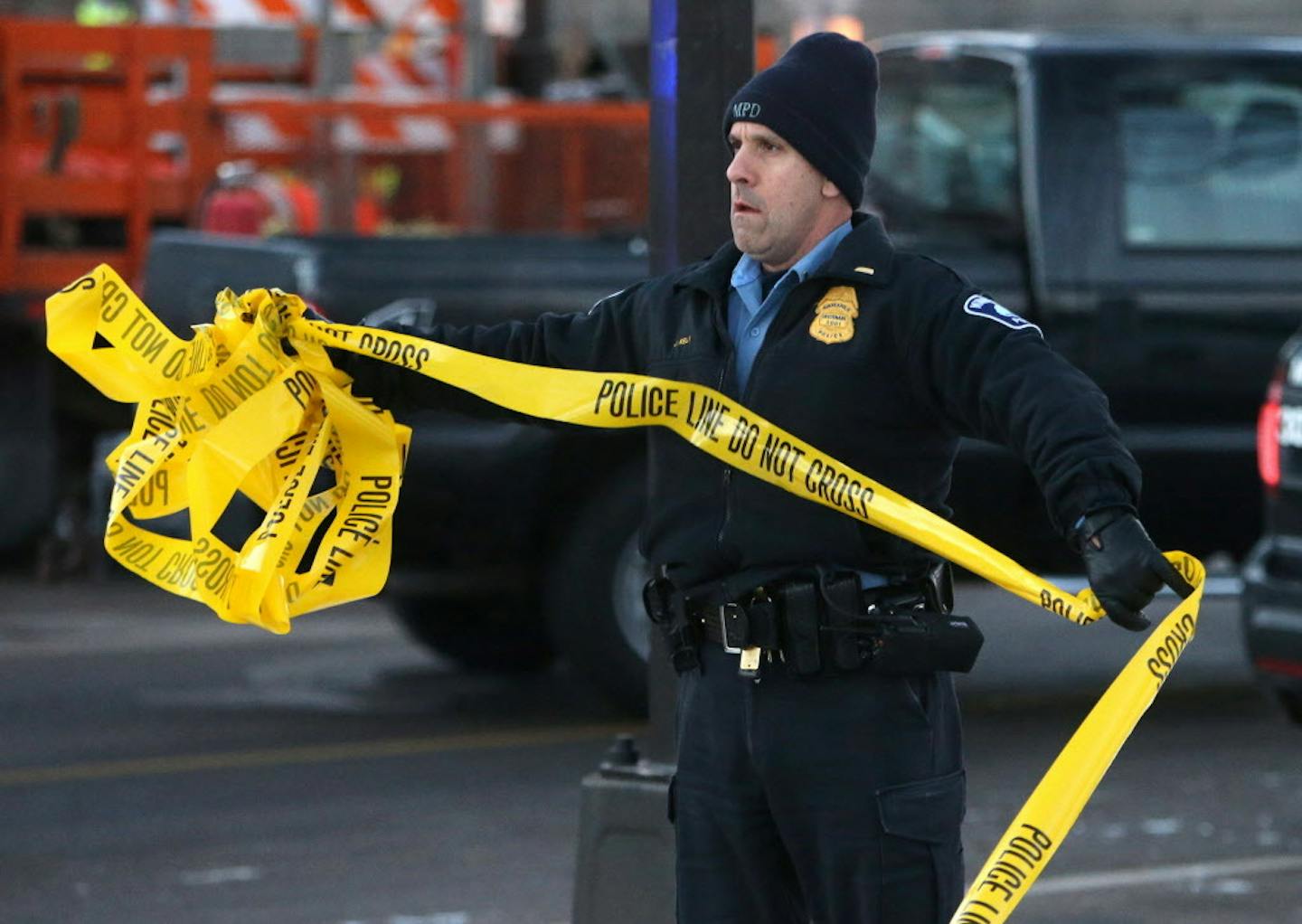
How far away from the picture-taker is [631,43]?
13.3m

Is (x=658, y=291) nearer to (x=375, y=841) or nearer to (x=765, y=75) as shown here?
(x=765, y=75)

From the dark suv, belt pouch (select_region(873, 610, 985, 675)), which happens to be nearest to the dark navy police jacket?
belt pouch (select_region(873, 610, 985, 675))

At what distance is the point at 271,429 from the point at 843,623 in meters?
1.09

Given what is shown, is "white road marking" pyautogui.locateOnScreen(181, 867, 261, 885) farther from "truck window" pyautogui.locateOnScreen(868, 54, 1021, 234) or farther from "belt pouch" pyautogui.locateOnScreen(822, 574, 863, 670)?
"truck window" pyautogui.locateOnScreen(868, 54, 1021, 234)

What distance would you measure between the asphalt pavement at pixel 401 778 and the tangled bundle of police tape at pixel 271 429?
2.12 m

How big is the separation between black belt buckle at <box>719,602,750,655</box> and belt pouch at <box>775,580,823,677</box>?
0.06 metres

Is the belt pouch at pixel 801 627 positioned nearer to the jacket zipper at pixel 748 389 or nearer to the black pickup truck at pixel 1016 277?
the jacket zipper at pixel 748 389

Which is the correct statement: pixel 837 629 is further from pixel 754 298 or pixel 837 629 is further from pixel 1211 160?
pixel 1211 160

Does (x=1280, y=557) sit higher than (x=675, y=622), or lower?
lower

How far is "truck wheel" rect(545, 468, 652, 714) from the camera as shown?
8.47 metres

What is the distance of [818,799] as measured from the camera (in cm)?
381

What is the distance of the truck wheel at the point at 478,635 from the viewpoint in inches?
385

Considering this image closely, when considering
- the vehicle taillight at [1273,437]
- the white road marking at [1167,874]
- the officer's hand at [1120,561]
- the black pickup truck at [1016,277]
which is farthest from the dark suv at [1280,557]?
the officer's hand at [1120,561]

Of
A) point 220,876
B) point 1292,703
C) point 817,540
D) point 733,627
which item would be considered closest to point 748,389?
point 817,540
